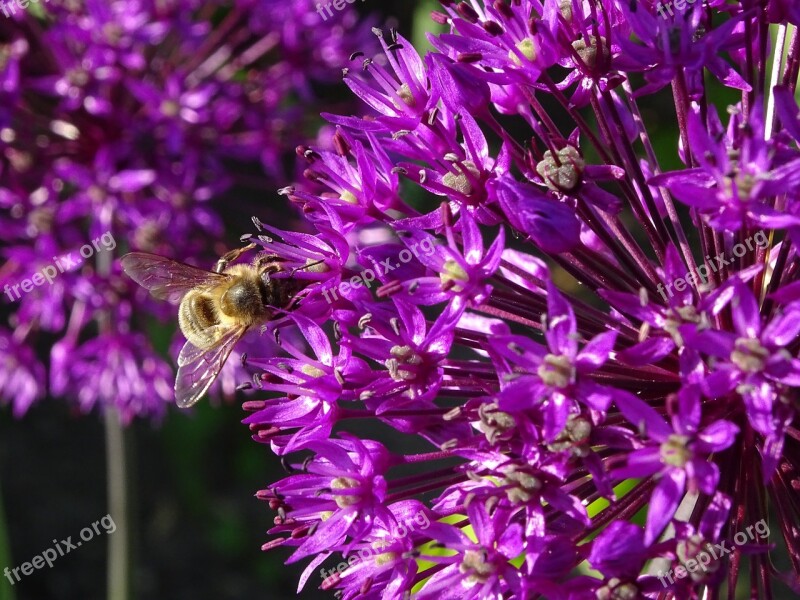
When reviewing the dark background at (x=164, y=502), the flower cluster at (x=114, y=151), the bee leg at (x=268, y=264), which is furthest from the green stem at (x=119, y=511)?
the dark background at (x=164, y=502)

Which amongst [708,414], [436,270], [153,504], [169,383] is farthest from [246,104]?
[153,504]

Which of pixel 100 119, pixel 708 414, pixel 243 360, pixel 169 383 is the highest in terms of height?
pixel 100 119

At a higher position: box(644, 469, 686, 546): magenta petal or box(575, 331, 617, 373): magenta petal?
box(575, 331, 617, 373): magenta petal

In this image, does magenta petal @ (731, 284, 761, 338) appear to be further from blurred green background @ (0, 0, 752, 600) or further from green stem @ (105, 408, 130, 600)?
blurred green background @ (0, 0, 752, 600)

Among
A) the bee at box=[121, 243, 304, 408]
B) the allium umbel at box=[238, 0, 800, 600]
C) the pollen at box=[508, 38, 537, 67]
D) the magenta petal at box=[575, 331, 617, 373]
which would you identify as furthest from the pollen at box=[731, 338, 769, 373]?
the bee at box=[121, 243, 304, 408]

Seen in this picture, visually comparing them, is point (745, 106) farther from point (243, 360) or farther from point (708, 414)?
point (243, 360)

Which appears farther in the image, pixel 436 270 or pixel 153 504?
pixel 153 504
